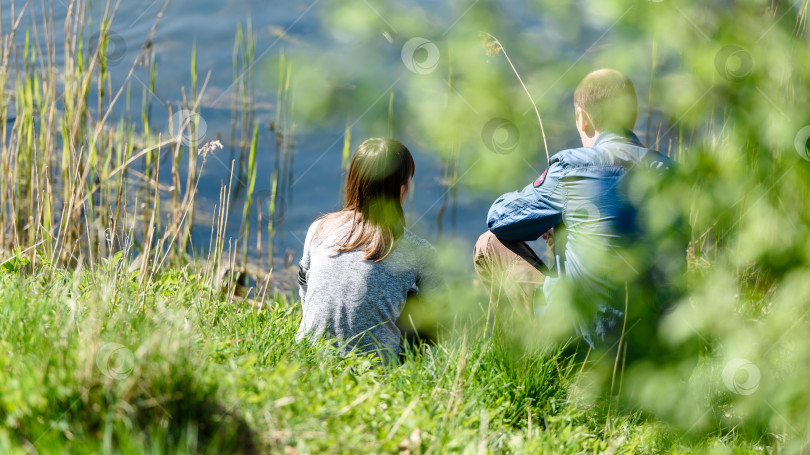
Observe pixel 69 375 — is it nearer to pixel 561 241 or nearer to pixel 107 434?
pixel 107 434

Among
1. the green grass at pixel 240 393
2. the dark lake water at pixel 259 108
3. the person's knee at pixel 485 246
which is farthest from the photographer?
the dark lake water at pixel 259 108

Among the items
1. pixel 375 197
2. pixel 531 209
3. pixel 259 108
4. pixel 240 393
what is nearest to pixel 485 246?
pixel 531 209

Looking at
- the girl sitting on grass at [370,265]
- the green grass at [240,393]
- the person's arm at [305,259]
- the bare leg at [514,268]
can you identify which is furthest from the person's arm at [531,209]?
the person's arm at [305,259]

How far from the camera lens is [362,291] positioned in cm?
207

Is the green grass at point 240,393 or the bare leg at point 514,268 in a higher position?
the bare leg at point 514,268

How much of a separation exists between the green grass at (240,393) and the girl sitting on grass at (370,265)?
0.13 m

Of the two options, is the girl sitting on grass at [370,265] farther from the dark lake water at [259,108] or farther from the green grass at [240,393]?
the dark lake water at [259,108]

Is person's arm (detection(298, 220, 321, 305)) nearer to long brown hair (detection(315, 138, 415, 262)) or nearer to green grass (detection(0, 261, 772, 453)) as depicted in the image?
long brown hair (detection(315, 138, 415, 262))

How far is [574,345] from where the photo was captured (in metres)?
2.11

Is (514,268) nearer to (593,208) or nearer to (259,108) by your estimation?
(593,208)

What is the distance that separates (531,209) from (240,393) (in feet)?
3.67

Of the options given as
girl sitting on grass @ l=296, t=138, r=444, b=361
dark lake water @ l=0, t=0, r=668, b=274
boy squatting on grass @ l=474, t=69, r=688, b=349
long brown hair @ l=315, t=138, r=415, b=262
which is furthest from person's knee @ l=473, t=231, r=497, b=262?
dark lake water @ l=0, t=0, r=668, b=274

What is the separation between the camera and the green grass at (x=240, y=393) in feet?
4.01

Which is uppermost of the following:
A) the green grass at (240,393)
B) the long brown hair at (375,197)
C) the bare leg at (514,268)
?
the long brown hair at (375,197)
